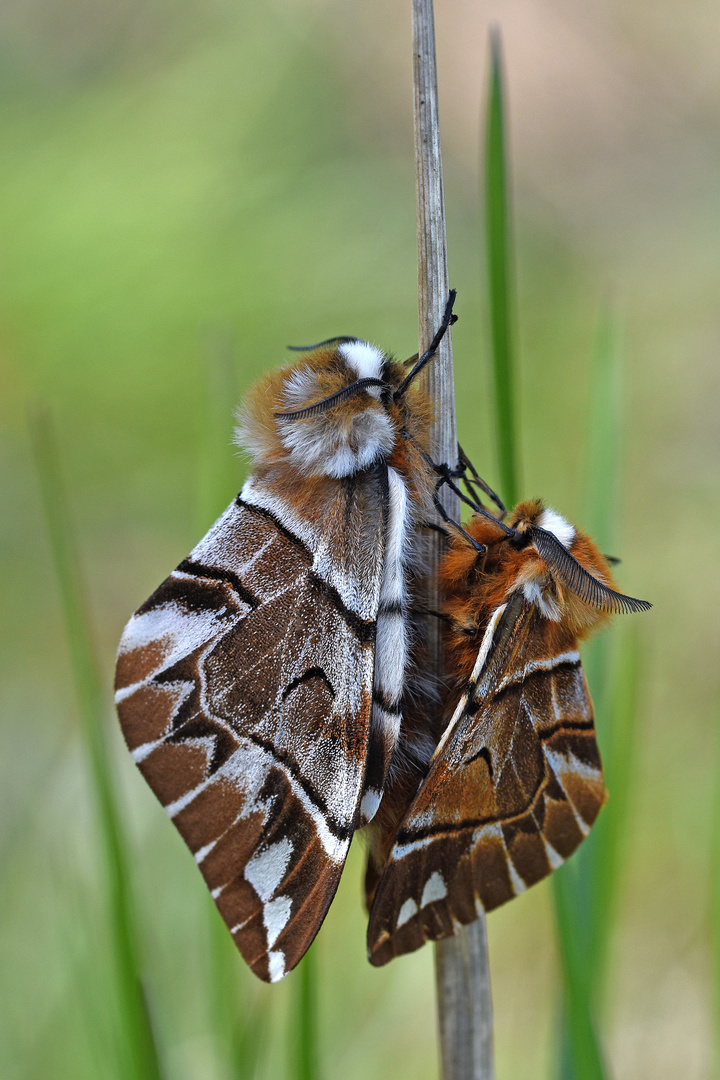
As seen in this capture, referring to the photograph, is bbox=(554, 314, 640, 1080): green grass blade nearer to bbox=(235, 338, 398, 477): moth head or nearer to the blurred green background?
bbox=(235, 338, 398, 477): moth head

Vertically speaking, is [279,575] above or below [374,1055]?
above

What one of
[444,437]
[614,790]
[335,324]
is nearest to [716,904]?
[614,790]

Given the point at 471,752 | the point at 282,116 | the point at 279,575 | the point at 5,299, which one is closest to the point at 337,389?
the point at 279,575

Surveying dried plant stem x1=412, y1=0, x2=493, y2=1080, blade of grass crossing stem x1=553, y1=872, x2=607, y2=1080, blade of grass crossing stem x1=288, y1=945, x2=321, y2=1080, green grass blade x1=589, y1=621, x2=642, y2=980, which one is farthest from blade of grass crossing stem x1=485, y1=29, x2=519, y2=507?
blade of grass crossing stem x1=288, y1=945, x2=321, y2=1080

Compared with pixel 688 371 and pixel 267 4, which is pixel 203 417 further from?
Answer: pixel 267 4

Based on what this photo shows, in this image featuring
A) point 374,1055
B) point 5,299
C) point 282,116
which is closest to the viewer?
point 374,1055

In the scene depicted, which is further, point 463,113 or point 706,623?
point 463,113

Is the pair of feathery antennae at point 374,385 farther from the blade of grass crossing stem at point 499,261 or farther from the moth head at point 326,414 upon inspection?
the blade of grass crossing stem at point 499,261
